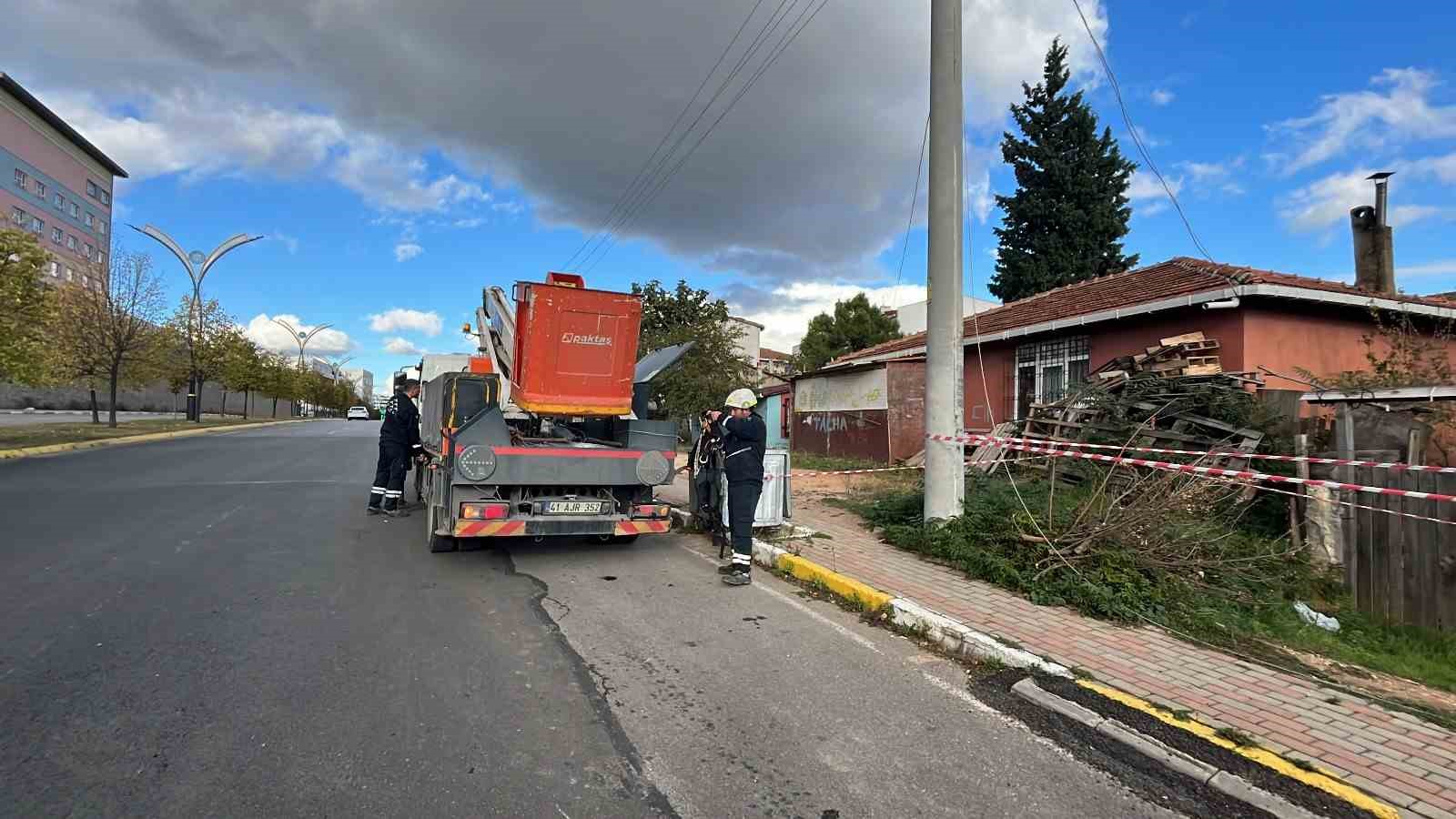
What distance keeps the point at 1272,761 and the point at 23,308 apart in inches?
873

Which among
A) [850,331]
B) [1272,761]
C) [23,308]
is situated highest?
[850,331]

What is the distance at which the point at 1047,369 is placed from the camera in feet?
44.7

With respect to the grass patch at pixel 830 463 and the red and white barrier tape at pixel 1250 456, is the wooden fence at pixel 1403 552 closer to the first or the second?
the red and white barrier tape at pixel 1250 456

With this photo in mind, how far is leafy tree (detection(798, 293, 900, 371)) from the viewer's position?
3659 cm

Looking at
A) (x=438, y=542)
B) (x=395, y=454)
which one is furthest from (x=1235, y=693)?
(x=395, y=454)

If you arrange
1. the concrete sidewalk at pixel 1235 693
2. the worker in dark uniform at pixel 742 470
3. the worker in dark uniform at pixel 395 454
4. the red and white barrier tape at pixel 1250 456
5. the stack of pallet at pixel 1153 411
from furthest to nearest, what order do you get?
1. the worker in dark uniform at pixel 395 454
2. the stack of pallet at pixel 1153 411
3. the worker in dark uniform at pixel 742 470
4. the red and white barrier tape at pixel 1250 456
5. the concrete sidewalk at pixel 1235 693

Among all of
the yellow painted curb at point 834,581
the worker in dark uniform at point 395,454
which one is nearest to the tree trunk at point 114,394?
the worker in dark uniform at point 395,454

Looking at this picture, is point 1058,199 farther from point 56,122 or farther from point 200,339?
point 56,122

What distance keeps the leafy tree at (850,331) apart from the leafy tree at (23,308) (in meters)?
27.7

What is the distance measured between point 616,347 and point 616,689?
401 centimetres

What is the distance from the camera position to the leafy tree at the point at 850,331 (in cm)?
3659

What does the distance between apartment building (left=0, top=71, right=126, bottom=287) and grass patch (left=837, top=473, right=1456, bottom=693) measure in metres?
56.1

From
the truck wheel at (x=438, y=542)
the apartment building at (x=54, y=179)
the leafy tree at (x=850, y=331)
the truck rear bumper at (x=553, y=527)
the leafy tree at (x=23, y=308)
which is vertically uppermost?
the apartment building at (x=54, y=179)

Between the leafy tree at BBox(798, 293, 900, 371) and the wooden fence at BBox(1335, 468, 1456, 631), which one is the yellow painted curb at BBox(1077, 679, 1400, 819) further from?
the leafy tree at BBox(798, 293, 900, 371)
